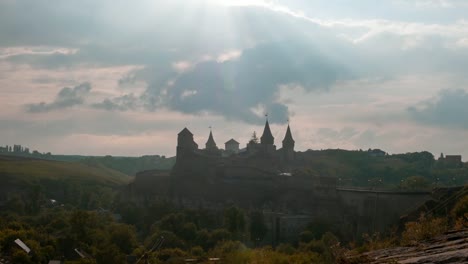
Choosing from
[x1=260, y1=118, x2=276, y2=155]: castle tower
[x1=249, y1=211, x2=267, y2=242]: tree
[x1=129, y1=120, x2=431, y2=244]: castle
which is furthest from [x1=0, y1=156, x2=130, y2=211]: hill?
[x1=249, y1=211, x2=267, y2=242]: tree

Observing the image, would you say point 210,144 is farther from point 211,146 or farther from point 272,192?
point 272,192

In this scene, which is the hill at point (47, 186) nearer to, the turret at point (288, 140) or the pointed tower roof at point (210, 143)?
the pointed tower roof at point (210, 143)

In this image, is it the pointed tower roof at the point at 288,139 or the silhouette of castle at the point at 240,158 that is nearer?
the silhouette of castle at the point at 240,158

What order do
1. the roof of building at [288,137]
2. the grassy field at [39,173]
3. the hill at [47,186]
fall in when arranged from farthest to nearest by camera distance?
the grassy field at [39,173] < the roof of building at [288,137] < the hill at [47,186]

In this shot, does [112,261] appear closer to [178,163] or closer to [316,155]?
[178,163]

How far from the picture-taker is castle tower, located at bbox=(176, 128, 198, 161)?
A: 9925 cm

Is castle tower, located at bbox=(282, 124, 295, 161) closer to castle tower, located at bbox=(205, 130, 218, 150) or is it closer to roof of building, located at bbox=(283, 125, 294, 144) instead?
roof of building, located at bbox=(283, 125, 294, 144)

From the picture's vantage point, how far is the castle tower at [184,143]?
99.2 metres

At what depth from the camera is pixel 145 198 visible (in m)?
95.9

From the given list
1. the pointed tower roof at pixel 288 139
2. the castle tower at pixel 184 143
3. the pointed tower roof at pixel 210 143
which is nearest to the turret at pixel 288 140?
the pointed tower roof at pixel 288 139

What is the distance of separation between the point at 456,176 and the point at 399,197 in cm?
7486

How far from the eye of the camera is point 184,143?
100m

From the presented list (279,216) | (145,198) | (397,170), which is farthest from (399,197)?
(397,170)

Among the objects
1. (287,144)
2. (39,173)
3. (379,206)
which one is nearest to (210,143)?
(287,144)
